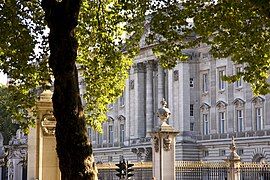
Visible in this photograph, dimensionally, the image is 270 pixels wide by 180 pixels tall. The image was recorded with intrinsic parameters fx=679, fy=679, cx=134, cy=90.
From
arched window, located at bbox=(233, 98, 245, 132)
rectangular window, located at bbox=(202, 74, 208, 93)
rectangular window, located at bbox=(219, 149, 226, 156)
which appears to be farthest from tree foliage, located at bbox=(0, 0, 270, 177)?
rectangular window, located at bbox=(202, 74, 208, 93)

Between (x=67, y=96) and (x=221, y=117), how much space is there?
53366mm

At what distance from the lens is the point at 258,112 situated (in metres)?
59.6

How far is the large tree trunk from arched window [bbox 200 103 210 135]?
5515 cm

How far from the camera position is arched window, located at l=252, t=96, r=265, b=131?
5891 centimetres

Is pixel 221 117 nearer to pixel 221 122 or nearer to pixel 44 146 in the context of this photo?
pixel 221 122

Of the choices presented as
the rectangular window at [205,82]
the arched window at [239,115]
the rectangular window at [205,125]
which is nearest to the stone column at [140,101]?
the rectangular window at [205,82]

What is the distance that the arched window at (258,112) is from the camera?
58.9 metres

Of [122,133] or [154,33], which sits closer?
[154,33]

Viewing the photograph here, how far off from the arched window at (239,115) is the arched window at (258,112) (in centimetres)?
176

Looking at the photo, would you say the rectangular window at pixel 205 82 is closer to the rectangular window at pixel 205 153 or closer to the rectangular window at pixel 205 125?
the rectangular window at pixel 205 125

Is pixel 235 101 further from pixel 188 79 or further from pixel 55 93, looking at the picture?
pixel 55 93

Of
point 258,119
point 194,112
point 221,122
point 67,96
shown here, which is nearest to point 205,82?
point 194,112

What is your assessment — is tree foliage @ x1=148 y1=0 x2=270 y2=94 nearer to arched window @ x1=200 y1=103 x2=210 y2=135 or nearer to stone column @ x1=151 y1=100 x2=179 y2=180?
stone column @ x1=151 y1=100 x2=179 y2=180

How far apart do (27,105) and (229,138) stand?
155ft
